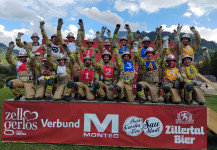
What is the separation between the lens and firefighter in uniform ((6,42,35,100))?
587cm

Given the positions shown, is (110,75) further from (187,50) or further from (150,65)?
(187,50)

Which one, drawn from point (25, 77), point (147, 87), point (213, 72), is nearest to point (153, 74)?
point (147, 87)

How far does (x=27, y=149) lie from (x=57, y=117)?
3.92ft

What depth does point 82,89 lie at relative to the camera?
5945mm

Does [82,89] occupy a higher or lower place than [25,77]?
lower

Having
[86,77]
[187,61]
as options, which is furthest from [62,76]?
[187,61]

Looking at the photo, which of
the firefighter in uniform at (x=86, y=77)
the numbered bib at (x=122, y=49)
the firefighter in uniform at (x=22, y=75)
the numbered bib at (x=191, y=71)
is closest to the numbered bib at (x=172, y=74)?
the numbered bib at (x=191, y=71)

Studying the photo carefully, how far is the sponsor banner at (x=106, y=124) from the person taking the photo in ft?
17.1

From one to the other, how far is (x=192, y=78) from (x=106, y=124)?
3269 mm

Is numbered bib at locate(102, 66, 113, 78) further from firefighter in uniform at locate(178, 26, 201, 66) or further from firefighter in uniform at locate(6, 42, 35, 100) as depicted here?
firefighter in uniform at locate(178, 26, 201, 66)

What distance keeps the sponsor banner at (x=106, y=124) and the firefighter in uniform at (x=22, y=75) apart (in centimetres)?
54

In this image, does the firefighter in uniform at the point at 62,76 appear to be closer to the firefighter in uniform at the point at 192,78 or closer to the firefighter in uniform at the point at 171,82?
the firefighter in uniform at the point at 171,82

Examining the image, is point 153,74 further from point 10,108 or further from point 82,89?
point 10,108

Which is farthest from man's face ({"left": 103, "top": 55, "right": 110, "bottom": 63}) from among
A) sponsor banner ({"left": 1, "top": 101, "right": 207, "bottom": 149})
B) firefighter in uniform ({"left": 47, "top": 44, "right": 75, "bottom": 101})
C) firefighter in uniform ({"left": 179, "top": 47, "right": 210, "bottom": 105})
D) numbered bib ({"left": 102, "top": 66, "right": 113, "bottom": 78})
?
firefighter in uniform ({"left": 179, "top": 47, "right": 210, "bottom": 105})
